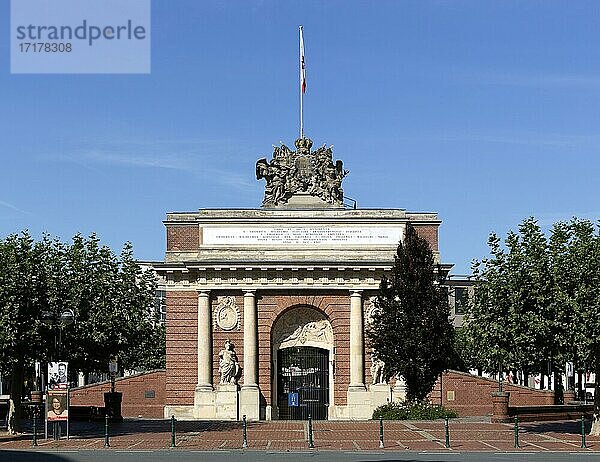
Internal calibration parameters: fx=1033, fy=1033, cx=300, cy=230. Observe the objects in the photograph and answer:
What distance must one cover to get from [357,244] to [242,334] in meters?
6.79

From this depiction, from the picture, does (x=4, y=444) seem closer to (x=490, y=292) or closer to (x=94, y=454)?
(x=94, y=454)

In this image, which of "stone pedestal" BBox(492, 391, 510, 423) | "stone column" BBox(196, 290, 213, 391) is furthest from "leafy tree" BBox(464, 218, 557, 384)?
"stone column" BBox(196, 290, 213, 391)

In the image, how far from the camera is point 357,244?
48156 millimetres

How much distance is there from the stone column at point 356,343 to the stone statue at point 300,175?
5046mm

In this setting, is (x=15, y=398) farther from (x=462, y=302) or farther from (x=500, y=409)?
(x=462, y=302)

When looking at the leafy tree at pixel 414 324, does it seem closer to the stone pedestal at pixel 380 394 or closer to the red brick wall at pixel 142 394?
the stone pedestal at pixel 380 394

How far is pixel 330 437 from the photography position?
114 feet

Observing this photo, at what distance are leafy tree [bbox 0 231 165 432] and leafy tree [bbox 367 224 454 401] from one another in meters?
11.4

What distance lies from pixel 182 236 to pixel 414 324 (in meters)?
12.2

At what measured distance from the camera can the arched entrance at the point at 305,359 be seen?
48.4 m

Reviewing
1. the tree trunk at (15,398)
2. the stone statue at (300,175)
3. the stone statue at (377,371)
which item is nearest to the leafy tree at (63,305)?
the tree trunk at (15,398)

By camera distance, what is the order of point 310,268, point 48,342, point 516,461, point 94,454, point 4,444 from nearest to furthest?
point 516,461
point 94,454
point 4,444
point 48,342
point 310,268

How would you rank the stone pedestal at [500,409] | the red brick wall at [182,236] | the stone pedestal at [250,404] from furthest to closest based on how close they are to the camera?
the red brick wall at [182,236] → the stone pedestal at [250,404] → the stone pedestal at [500,409]

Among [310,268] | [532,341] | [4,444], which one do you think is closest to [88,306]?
[4,444]
